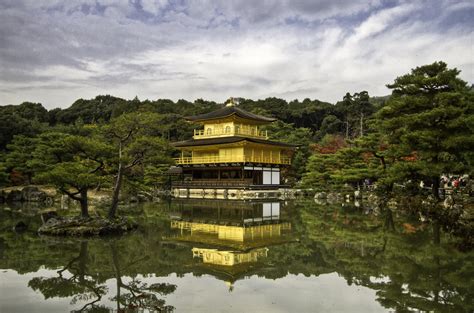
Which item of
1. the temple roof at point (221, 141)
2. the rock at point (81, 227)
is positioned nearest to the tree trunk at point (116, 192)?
the rock at point (81, 227)

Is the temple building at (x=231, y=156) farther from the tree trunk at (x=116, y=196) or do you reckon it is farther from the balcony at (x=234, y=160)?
the tree trunk at (x=116, y=196)

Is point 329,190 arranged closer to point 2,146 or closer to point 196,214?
point 196,214

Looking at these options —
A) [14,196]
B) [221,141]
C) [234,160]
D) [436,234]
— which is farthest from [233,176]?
[436,234]

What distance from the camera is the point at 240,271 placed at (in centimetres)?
898

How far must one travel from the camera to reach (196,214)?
21578mm

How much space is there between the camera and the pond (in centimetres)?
686

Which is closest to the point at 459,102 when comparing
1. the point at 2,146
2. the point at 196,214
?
the point at 196,214

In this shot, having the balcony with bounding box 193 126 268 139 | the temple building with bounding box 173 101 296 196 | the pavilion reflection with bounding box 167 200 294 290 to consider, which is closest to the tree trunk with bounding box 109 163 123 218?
the pavilion reflection with bounding box 167 200 294 290

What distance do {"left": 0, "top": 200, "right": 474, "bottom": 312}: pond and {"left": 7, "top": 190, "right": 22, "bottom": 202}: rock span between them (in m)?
16.8

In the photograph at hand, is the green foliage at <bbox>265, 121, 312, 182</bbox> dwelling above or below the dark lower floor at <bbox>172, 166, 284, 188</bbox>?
above

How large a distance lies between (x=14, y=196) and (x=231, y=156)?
57.2 feet

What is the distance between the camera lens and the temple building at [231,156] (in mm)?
36938

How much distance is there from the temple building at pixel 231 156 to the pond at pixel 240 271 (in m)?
21.7

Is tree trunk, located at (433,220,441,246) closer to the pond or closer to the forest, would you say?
the pond
